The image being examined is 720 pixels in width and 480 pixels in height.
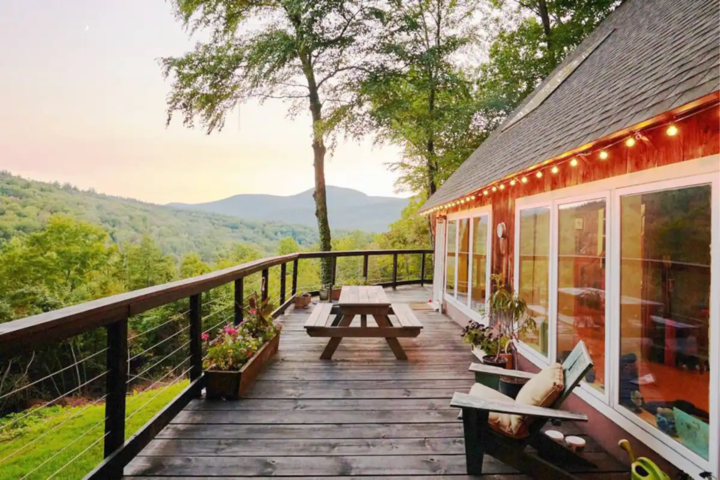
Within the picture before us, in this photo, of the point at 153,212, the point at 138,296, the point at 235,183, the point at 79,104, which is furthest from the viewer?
the point at 235,183

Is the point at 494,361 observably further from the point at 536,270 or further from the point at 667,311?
the point at 667,311

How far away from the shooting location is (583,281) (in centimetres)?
310

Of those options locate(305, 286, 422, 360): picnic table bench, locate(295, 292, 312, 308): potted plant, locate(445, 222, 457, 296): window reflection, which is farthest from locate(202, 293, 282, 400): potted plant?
locate(445, 222, 457, 296): window reflection

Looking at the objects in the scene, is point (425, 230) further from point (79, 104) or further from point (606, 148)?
point (79, 104)

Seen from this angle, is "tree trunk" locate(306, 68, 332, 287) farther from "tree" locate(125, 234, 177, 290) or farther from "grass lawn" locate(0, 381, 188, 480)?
"tree" locate(125, 234, 177, 290)

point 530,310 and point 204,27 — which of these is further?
point 204,27

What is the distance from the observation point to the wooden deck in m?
2.28

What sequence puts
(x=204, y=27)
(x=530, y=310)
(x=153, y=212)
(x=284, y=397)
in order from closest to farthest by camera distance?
(x=284, y=397), (x=530, y=310), (x=204, y=27), (x=153, y=212)

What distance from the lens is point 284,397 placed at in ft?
10.9

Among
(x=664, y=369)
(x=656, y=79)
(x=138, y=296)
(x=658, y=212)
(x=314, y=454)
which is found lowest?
(x=314, y=454)

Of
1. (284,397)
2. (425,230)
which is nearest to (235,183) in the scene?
(425,230)

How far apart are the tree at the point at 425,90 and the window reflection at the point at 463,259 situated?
17.5 feet

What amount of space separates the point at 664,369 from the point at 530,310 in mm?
1560

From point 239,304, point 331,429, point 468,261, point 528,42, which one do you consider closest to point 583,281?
point 331,429
